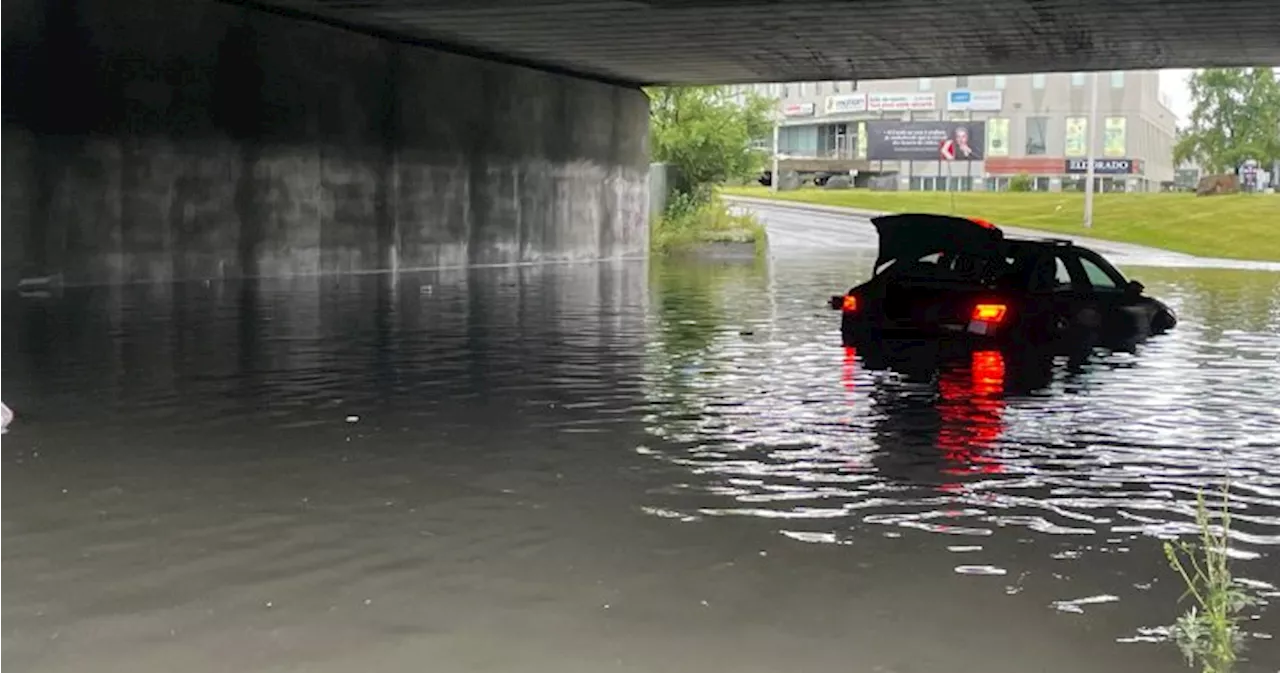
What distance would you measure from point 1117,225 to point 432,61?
131ft

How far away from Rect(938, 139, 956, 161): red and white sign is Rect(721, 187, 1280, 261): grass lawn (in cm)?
820

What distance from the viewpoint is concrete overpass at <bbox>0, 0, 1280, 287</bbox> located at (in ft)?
69.7

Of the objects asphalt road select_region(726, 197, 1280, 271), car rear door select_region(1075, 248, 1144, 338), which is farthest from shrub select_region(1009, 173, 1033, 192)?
car rear door select_region(1075, 248, 1144, 338)

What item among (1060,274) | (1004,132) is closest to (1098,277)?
(1060,274)

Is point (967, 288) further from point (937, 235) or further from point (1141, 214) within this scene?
point (1141, 214)

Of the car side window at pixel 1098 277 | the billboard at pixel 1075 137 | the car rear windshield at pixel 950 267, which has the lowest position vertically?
the car side window at pixel 1098 277

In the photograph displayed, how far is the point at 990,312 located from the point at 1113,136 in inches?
3723

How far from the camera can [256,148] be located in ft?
81.7

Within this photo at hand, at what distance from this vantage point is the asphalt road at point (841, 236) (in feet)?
138

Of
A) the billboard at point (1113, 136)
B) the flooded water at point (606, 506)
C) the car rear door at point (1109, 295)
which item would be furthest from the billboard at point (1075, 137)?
the flooded water at point (606, 506)

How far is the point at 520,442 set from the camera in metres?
8.44

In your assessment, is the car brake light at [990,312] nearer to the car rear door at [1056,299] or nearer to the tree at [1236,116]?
the car rear door at [1056,299]

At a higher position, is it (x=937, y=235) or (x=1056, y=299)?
(x=937, y=235)

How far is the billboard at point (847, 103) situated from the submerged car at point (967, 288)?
97.8 meters
